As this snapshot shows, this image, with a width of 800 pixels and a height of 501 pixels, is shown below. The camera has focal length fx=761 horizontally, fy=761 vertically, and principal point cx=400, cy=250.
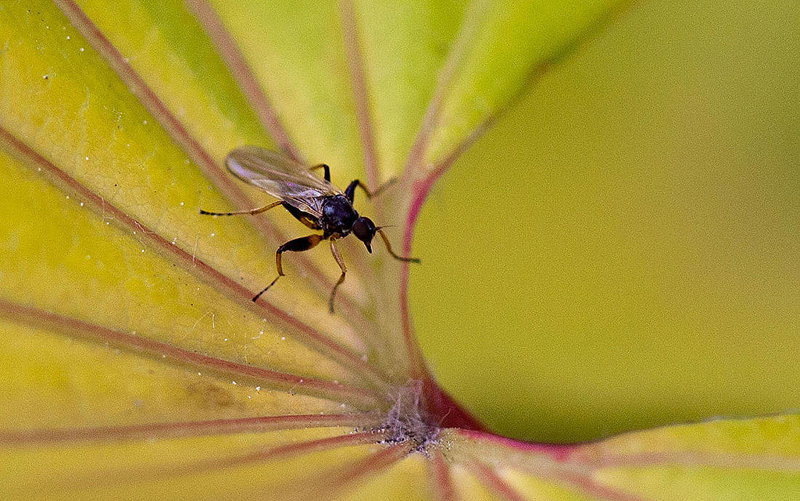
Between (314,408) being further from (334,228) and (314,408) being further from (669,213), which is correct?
(669,213)

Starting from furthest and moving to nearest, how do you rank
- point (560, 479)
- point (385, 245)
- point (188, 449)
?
point (385, 245) < point (560, 479) < point (188, 449)

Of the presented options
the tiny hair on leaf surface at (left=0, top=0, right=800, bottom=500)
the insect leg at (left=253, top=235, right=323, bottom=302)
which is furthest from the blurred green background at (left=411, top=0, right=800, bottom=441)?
the insect leg at (left=253, top=235, right=323, bottom=302)

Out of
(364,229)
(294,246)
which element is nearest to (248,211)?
(294,246)

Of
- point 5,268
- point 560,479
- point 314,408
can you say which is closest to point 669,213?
point 560,479

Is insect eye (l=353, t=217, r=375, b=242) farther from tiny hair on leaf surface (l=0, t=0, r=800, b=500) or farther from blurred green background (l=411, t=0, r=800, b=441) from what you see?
blurred green background (l=411, t=0, r=800, b=441)

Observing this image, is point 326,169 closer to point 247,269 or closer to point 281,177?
point 281,177

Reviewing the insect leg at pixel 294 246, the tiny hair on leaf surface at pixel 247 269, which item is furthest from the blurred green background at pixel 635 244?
the insect leg at pixel 294 246

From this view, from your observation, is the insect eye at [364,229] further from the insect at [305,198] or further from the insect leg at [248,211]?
the insect leg at [248,211]

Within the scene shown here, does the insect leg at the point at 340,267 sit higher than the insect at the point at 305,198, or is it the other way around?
the insect at the point at 305,198
